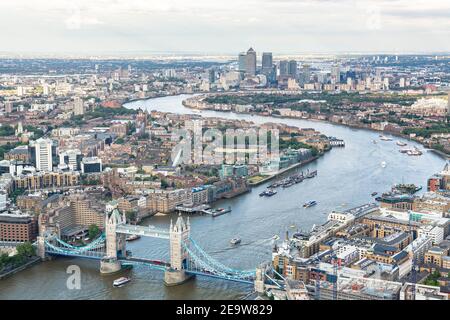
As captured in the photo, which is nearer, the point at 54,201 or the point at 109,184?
the point at 54,201

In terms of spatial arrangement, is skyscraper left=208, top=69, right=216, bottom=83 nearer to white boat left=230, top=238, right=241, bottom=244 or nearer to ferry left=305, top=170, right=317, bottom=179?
ferry left=305, top=170, right=317, bottom=179

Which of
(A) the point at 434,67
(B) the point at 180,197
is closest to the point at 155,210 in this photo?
(B) the point at 180,197

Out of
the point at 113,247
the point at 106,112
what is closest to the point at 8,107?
the point at 106,112

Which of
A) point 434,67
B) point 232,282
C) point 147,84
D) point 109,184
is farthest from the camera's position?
point 434,67

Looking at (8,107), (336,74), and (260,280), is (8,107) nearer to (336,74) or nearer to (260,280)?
(336,74)

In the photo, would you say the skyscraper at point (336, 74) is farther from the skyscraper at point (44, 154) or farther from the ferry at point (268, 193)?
the ferry at point (268, 193)
